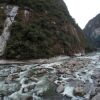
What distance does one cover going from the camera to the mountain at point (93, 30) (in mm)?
126781

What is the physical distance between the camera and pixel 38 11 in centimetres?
4950

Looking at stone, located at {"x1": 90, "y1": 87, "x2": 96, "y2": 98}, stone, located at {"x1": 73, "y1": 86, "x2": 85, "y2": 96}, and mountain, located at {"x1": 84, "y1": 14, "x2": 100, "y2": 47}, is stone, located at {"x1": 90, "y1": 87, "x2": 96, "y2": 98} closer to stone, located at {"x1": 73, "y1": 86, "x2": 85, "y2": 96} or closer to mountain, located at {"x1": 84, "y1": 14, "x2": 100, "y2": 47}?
stone, located at {"x1": 73, "y1": 86, "x2": 85, "y2": 96}

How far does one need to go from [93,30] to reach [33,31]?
10094 cm

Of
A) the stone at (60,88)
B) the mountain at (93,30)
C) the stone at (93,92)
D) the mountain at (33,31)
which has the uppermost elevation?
the mountain at (93,30)

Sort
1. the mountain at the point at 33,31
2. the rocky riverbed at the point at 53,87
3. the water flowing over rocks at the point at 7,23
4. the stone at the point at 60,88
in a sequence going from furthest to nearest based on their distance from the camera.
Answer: the water flowing over rocks at the point at 7,23, the mountain at the point at 33,31, the stone at the point at 60,88, the rocky riverbed at the point at 53,87

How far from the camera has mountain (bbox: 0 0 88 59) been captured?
38.5m

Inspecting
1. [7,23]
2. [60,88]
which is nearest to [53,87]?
[60,88]

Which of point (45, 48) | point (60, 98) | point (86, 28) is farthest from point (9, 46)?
point (86, 28)

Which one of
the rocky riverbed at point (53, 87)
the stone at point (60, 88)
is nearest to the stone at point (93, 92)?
the rocky riverbed at point (53, 87)

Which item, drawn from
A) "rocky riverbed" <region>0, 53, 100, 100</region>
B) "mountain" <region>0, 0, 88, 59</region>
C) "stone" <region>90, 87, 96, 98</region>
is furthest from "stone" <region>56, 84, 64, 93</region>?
"mountain" <region>0, 0, 88, 59</region>

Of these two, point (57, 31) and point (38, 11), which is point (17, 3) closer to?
point (38, 11)

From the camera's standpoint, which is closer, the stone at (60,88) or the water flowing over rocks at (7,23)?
the stone at (60,88)

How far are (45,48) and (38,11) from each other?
486 inches

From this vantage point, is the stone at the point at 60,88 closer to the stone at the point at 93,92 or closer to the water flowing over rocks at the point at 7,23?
the stone at the point at 93,92
